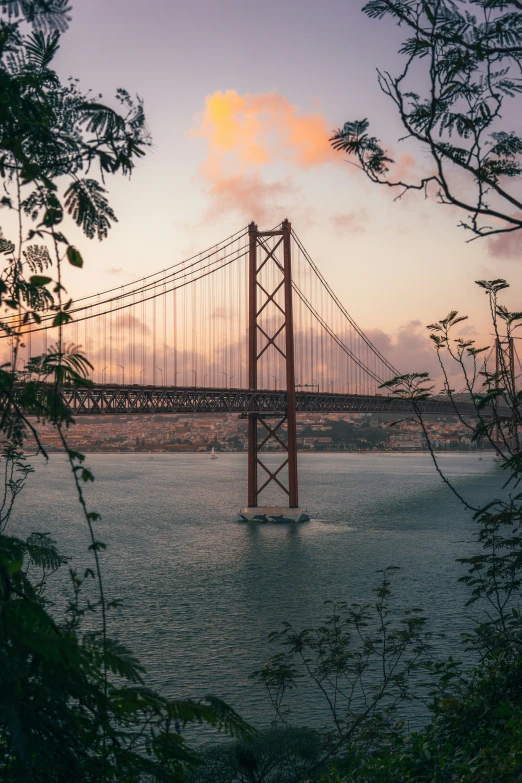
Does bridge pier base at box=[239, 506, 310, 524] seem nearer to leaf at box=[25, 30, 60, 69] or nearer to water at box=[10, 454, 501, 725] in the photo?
water at box=[10, 454, 501, 725]

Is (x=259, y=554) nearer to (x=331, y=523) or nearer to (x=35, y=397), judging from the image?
(x=331, y=523)

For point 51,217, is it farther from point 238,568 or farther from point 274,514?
point 274,514

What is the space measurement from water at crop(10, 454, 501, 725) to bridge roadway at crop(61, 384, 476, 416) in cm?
822

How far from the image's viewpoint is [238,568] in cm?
3656

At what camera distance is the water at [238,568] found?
70.8 ft

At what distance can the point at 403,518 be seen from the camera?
59.4 metres

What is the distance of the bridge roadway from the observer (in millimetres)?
41281

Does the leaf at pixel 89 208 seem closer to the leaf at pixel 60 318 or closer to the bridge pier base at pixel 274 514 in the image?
the leaf at pixel 60 318

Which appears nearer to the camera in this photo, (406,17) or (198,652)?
(406,17)

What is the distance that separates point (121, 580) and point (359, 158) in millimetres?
30725

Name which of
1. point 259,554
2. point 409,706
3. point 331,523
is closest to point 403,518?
point 331,523

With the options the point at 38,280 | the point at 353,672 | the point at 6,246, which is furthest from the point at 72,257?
the point at 353,672

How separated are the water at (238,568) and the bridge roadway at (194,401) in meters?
8.22

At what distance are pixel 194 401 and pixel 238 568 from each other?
16.3 m
